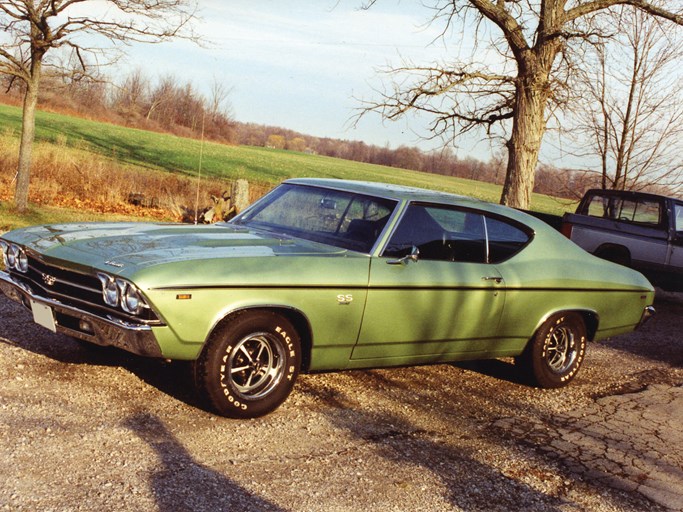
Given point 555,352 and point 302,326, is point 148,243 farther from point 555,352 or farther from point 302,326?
point 555,352

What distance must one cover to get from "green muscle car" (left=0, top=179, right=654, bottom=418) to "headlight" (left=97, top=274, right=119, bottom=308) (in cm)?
1

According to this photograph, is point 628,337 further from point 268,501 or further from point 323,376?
point 268,501

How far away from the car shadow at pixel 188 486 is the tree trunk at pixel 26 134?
1049 centimetres

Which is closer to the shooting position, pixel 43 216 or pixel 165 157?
pixel 43 216

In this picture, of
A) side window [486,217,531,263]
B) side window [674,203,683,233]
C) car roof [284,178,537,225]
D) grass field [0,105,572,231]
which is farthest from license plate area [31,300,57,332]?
grass field [0,105,572,231]

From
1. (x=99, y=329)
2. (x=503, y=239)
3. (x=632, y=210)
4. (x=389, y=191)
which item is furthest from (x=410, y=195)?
(x=632, y=210)

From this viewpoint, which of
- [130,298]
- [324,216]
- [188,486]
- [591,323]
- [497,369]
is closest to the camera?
[188,486]


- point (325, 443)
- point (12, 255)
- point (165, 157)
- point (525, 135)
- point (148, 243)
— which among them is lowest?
point (325, 443)

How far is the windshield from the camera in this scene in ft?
18.0

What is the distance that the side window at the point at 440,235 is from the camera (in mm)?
5500

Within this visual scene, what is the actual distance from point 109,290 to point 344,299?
149 centimetres

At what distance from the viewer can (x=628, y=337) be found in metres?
9.64

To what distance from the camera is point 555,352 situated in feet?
21.4

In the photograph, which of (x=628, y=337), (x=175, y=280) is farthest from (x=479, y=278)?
(x=628, y=337)
